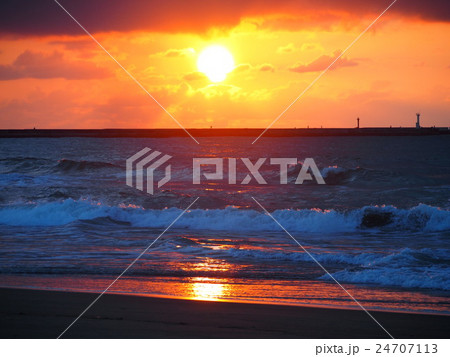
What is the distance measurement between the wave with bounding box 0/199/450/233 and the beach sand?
8.98 metres

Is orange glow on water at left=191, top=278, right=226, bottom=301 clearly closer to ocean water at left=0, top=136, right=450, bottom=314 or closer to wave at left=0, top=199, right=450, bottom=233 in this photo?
ocean water at left=0, top=136, right=450, bottom=314


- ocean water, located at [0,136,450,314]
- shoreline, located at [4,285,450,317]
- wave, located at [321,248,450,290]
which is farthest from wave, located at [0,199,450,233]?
shoreline, located at [4,285,450,317]

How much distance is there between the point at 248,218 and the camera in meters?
16.8

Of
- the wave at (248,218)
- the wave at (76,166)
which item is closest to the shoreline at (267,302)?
the wave at (248,218)

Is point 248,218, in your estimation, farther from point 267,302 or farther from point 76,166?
point 76,166

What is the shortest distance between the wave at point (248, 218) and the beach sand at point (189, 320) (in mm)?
8978

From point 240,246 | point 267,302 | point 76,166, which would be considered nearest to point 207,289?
point 267,302

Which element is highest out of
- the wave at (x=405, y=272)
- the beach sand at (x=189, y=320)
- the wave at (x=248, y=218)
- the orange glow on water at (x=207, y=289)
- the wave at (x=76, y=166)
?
the wave at (x=76, y=166)

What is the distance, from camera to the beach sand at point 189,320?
17.6 feet

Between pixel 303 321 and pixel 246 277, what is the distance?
2870mm

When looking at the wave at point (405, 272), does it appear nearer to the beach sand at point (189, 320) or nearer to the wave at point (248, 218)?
the beach sand at point (189, 320)

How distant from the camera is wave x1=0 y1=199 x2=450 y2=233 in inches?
631

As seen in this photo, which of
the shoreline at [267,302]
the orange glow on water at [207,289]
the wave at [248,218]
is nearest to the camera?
the shoreline at [267,302]

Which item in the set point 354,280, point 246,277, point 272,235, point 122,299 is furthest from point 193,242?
point 122,299
